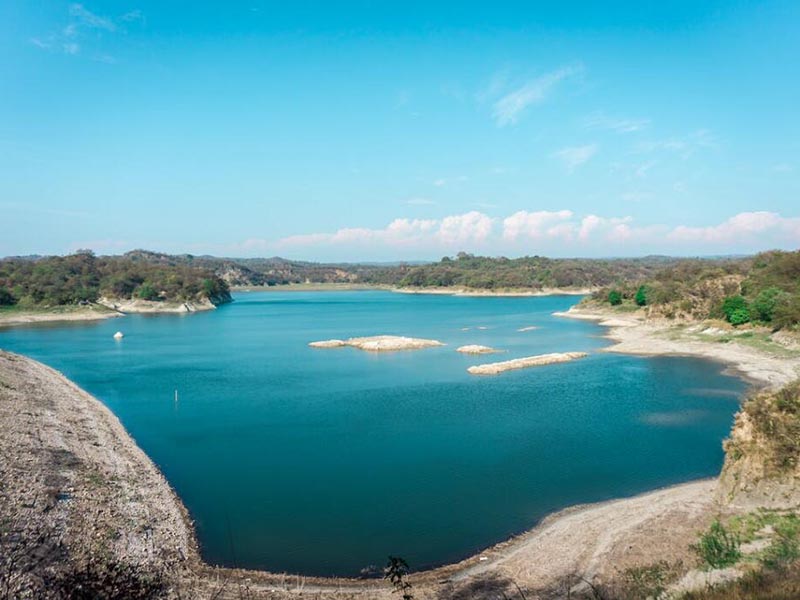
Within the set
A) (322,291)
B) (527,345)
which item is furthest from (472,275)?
(527,345)

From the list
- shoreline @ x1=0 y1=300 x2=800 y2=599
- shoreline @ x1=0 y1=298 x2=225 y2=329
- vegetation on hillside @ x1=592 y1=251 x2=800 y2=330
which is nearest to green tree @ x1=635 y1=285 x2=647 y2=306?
vegetation on hillside @ x1=592 y1=251 x2=800 y2=330

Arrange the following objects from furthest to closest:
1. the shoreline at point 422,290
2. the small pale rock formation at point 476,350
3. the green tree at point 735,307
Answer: the shoreline at point 422,290, the green tree at point 735,307, the small pale rock formation at point 476,350

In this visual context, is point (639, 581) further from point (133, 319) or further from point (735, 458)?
point (133, 319)

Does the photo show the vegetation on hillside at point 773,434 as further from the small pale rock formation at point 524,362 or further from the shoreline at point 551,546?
the small pale rock formation at point 524,362

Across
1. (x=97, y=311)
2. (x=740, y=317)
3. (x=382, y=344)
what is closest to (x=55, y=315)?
(x=97, y=311)

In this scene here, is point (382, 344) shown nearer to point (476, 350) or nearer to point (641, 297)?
point (476, 350)

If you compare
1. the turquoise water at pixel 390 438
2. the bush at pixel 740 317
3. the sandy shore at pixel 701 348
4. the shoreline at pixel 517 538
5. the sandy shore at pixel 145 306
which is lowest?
the turquoise water at pixel 390 438

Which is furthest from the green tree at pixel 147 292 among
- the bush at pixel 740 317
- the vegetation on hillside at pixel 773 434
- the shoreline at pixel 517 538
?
the vegetation on hillside at pixel 773 434
